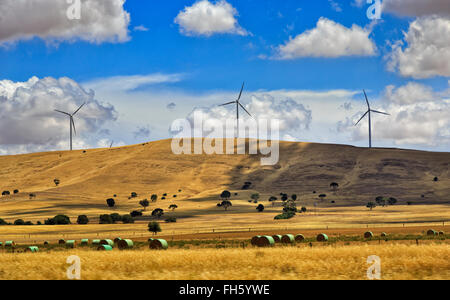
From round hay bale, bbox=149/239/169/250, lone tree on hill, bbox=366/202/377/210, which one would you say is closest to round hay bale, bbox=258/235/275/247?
round hay bale, bbox=149/239/169/250

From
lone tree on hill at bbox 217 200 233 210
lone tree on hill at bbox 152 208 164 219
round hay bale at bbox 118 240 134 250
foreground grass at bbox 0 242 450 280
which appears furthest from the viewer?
lone tree on hill at bbox 217 200 233 210

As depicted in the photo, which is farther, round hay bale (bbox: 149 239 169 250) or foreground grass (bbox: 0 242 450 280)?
round hay bale (bbox: 149 239 169 250)

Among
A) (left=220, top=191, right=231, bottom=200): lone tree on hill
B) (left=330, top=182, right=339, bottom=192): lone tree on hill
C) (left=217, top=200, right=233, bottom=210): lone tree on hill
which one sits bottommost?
(left=217, top=200, right=233, bottom=210): lone tree on hill

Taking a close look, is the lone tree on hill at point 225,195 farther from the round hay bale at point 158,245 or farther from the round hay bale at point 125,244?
the round hay bale at point 158,245

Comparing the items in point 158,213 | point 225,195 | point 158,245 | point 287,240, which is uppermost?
point 225,195

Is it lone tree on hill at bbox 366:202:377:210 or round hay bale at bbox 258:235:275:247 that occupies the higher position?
round hay bale at bbox 258:235:275:247

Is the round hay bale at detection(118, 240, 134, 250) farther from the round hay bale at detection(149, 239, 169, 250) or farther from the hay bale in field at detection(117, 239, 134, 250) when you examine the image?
the round hay bale at detection(149, 239, 169, 250)

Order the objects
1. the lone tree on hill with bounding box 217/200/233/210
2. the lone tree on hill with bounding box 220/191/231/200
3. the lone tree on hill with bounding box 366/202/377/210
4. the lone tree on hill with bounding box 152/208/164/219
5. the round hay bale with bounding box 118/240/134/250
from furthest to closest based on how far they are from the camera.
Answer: the lone tree on hill with bounding box 220/191/231/200 → the lone tree on hill with bounding box 217/200/233/210 → the lone tree on hill with bounding box 366/202/377/210 → the lone tree on hill with bounding box 152/208/164/219 → the round hay bale with bounding box 118/240/134/250

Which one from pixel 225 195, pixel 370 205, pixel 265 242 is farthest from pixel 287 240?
pixel 225 195

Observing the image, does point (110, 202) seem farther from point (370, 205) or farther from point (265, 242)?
point (265, 242)

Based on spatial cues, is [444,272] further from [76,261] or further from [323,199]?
[323,199]

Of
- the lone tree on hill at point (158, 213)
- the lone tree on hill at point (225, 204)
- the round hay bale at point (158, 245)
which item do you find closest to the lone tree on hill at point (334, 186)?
the lone tree on hill at point (225, 204)

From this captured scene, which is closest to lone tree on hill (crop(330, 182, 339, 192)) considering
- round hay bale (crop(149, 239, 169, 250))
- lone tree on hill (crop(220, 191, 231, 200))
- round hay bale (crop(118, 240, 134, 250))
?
lone tree on hill (crop(220, 191, 231, 200))
